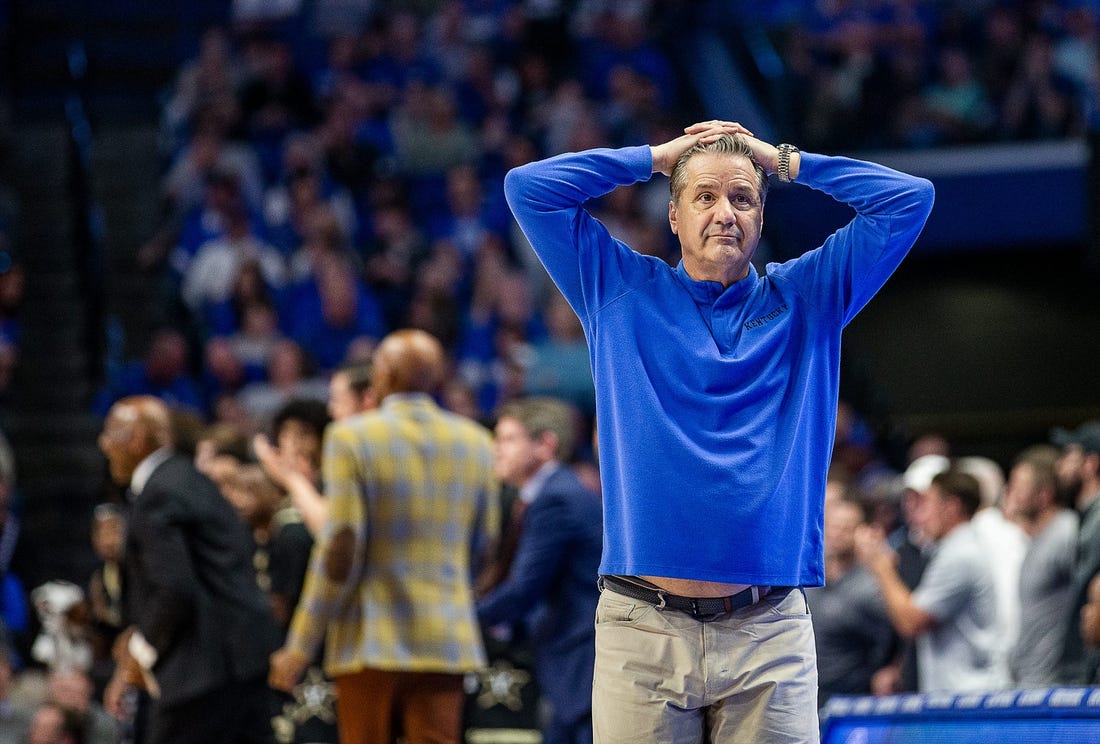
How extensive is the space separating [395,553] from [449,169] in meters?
7.29

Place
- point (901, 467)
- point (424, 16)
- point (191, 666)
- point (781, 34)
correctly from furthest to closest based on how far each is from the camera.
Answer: point (424, 16) < point (781, 34) < point (901, 467) < point (191, 666)

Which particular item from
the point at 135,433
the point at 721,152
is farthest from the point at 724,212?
the point at 135,433

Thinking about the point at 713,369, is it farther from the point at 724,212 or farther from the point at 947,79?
the point at 947,79

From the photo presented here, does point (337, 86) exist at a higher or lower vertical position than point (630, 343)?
higher

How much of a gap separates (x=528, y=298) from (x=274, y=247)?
202 centimetres

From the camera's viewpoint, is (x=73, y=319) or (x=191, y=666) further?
(x=73, y=319)

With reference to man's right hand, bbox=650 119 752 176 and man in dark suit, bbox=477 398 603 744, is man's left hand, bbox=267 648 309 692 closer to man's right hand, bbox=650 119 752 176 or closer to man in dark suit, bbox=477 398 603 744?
man in dark suit, bbox=477 398 603 744

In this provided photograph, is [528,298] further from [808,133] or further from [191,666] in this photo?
[191,666]

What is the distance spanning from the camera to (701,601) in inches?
127

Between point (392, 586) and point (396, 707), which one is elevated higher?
point (392, 586)

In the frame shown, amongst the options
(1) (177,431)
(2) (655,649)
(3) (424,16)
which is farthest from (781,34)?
(2) (655,649)

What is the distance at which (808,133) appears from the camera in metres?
12.4

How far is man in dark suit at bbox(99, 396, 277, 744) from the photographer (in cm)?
563

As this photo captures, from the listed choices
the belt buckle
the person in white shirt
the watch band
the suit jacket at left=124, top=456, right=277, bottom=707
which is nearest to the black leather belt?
the belt buckle
